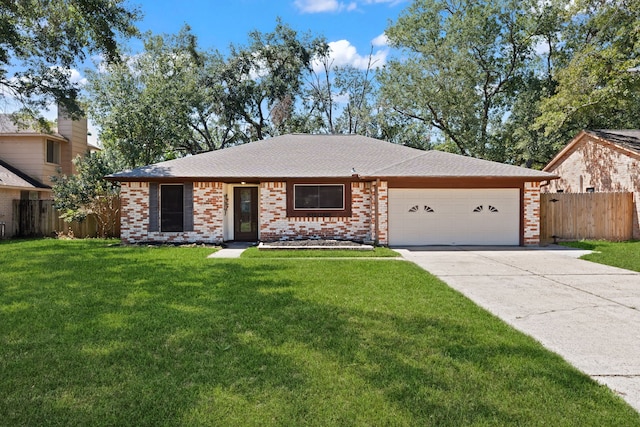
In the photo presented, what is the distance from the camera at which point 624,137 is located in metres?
16.7

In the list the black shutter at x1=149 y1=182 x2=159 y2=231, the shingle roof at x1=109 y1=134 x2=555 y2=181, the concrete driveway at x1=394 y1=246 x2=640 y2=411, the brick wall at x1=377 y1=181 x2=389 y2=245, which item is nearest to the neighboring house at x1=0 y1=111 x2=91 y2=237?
the shingle roof at x1=109 y1=134 x2=555 y2=181

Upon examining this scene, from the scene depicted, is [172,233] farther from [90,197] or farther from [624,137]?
[624,137]

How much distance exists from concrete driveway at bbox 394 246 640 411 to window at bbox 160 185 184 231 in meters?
7.60

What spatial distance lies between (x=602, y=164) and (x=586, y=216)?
3482mm

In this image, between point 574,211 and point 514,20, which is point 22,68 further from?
point 514,20

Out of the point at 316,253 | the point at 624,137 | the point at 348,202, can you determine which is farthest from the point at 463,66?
the point at 316,253

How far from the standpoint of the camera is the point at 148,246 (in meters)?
13.1

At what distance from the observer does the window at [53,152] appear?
1973cm

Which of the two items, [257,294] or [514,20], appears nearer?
[257,294]

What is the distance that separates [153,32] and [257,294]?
76.5ft

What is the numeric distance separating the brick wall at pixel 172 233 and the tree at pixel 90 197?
2691 mm

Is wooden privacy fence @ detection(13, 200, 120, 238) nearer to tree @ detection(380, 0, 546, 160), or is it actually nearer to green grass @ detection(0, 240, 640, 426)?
green grass @ detection(0, 240, 640, 426)

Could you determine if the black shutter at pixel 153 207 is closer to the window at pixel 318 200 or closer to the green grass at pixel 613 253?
the window at pixel 318 200

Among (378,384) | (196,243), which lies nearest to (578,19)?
(196,243)
